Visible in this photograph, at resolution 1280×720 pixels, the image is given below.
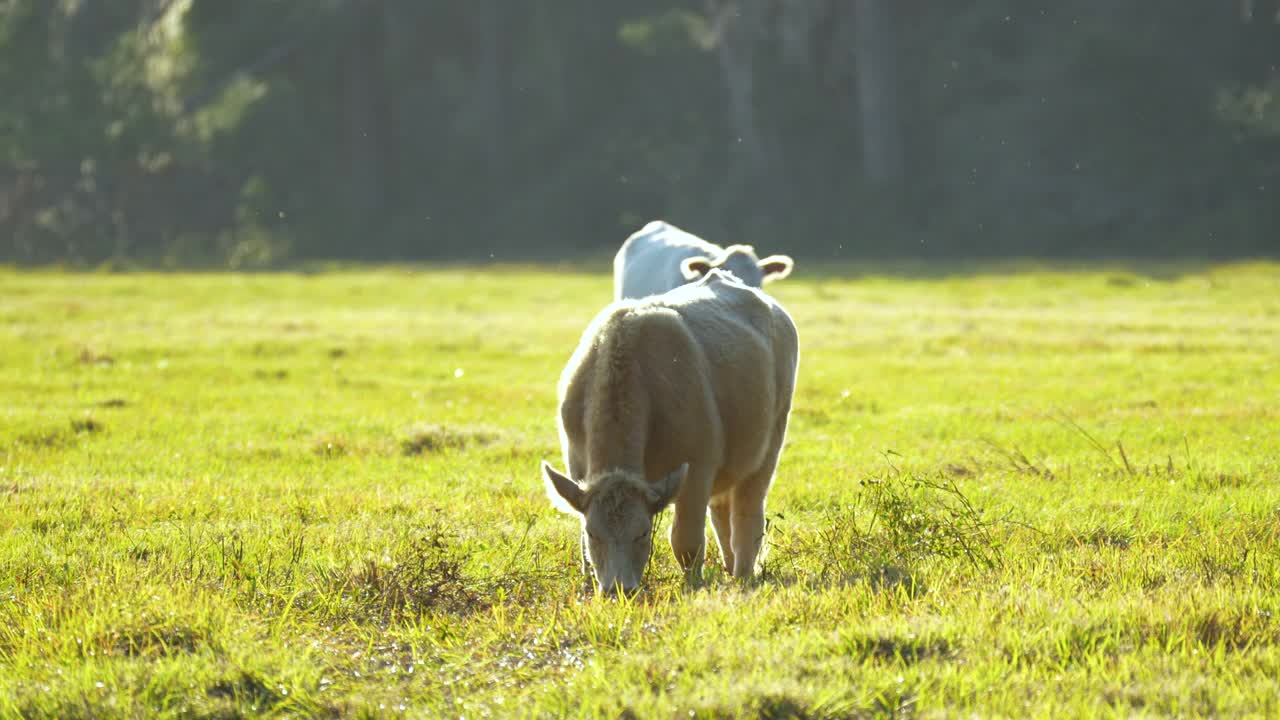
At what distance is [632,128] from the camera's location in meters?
51.9

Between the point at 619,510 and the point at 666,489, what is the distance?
22 cm

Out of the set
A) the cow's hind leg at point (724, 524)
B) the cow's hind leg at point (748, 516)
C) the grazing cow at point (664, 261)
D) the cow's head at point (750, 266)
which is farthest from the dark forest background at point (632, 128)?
the cow's hind leg at point (748, 516)

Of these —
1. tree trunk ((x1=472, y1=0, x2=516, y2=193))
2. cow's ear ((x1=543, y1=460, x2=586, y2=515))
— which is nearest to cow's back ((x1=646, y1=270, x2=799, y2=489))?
cow's ear ((x1=543, y1=460, x2=586, y2=515))

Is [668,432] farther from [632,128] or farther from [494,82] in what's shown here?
[494,82]

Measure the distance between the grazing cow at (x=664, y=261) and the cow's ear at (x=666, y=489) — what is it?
5312 millimetres

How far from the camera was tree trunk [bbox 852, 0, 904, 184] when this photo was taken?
45.4 metres

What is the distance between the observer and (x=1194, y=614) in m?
5.91

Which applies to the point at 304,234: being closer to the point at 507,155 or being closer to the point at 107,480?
the point at 507,155

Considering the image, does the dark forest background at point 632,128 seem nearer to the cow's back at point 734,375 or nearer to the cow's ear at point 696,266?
the cow's ear at point 696,266

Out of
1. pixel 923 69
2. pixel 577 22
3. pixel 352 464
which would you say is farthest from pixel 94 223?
pixel 352 464

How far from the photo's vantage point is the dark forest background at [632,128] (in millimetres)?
45469

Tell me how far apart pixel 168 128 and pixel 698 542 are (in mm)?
42294

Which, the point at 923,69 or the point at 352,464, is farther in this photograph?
the point at 923,69

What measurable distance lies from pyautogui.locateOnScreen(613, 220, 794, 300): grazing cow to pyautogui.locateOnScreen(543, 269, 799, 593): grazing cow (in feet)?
A: 13.6
